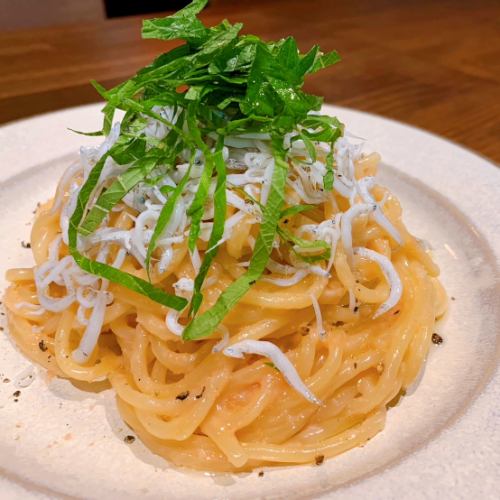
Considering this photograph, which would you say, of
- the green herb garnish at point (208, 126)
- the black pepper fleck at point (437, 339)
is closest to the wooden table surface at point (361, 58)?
the black pepper fleck at point (437, 339)

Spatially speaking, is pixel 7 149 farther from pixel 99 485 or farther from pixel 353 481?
pixel 353 481

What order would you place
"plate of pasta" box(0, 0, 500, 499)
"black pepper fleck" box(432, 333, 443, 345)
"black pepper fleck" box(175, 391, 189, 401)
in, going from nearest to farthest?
1. "plate of pasta" box(0, 0, 500, 499)
2. "black pepper fleck" box(175, 391, 189, 401)
3. "black pepper fleck" box(432, 333, 443, 345)

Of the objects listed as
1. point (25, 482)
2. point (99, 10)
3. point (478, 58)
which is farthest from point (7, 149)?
point (99, 10)

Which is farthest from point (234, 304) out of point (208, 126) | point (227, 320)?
point (208, 126)

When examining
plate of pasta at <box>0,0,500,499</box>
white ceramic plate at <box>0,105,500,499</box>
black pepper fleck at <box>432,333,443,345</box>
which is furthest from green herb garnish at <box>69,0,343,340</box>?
black pepper fleck at <box>432,333,443,345</box>

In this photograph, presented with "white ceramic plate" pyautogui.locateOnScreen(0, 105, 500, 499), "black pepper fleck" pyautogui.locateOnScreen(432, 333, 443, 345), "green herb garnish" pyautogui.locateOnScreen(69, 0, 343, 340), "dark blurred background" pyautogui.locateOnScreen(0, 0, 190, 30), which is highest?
"green herb garnish" pyautogui.locateOnScreen(69, 0, 343, 340)

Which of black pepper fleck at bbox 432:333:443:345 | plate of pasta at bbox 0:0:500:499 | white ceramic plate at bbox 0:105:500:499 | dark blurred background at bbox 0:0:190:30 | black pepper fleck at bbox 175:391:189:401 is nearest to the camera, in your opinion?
white ceramic plate at bbox 0:105:500:499

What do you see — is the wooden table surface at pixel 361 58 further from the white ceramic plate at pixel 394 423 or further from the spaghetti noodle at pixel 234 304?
the spaghetti noodle at pixel 234 304

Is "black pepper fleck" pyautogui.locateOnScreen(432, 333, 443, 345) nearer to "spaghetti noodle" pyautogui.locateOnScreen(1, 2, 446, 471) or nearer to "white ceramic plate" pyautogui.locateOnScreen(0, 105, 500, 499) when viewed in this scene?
→ "white ceramic plate" pyautogui.locateOnScreen(0, 105, 500, 499)
